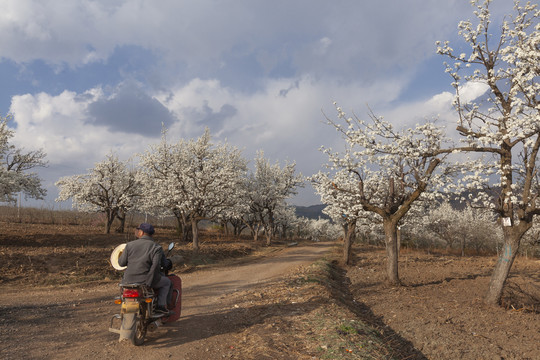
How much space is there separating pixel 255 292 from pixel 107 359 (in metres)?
6.83

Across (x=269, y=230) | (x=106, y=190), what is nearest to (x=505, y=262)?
(x=269, y=230)

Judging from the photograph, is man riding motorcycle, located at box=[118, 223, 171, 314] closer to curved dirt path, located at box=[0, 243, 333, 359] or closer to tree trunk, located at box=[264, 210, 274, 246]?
curved dirt path, located at box=[0, 243, 333, 359]

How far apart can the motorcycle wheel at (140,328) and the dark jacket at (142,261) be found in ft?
1.91

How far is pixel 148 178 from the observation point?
35125mm

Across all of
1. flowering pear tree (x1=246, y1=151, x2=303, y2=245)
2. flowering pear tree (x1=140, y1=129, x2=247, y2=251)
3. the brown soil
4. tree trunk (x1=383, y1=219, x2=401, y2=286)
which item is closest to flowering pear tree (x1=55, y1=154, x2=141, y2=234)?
flowering pear tree (x1=140, y1=129, x2=247, y2=251)

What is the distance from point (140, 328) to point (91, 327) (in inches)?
79.2

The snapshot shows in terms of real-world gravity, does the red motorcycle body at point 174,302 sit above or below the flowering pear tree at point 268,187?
below

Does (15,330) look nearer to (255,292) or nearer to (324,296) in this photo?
(255,292)

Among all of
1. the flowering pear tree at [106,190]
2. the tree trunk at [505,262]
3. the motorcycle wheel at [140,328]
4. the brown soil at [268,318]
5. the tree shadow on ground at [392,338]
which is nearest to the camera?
the motorcycle wheel at [140,328]

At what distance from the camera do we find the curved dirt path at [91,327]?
604 cm


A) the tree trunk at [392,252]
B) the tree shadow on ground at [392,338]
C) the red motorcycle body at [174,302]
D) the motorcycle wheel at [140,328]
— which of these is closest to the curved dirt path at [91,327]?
the motorcycle wheel at [140,328]

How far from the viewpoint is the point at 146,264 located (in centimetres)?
648

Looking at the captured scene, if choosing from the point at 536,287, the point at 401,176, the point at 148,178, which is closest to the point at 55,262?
the point at 401,176

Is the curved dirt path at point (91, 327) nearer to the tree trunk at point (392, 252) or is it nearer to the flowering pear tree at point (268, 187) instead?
the tree trunk at point (392, 252)
